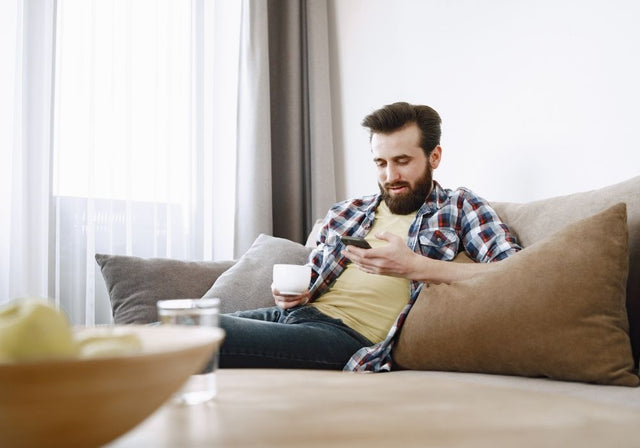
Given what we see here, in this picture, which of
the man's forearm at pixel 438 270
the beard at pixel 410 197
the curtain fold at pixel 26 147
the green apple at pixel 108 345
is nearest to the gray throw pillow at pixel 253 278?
the beard at pixel 410 197

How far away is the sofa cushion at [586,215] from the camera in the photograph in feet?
4.18

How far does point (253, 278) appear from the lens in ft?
6.97

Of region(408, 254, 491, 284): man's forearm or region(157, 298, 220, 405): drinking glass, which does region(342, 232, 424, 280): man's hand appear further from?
region(157, 298, 220, 405): drinking glass

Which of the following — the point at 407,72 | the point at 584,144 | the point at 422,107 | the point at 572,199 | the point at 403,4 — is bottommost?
the point at 572,199

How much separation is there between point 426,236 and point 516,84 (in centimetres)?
76

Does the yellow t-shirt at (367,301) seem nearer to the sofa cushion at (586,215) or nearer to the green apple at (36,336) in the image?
the sofa cushion at (586,215)

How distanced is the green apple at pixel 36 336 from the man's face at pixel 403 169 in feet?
5.34

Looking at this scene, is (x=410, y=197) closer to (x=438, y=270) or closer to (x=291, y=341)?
(x=438, y=270)

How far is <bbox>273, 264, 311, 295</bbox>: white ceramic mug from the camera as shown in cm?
154

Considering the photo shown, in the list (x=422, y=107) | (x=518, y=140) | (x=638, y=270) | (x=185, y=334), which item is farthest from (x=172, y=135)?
(x=185, y=334)

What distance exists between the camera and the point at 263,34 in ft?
10.2

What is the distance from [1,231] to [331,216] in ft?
4.76

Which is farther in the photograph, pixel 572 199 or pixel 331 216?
pixel 331 216

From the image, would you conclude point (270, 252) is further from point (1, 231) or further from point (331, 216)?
point (1, 231)
